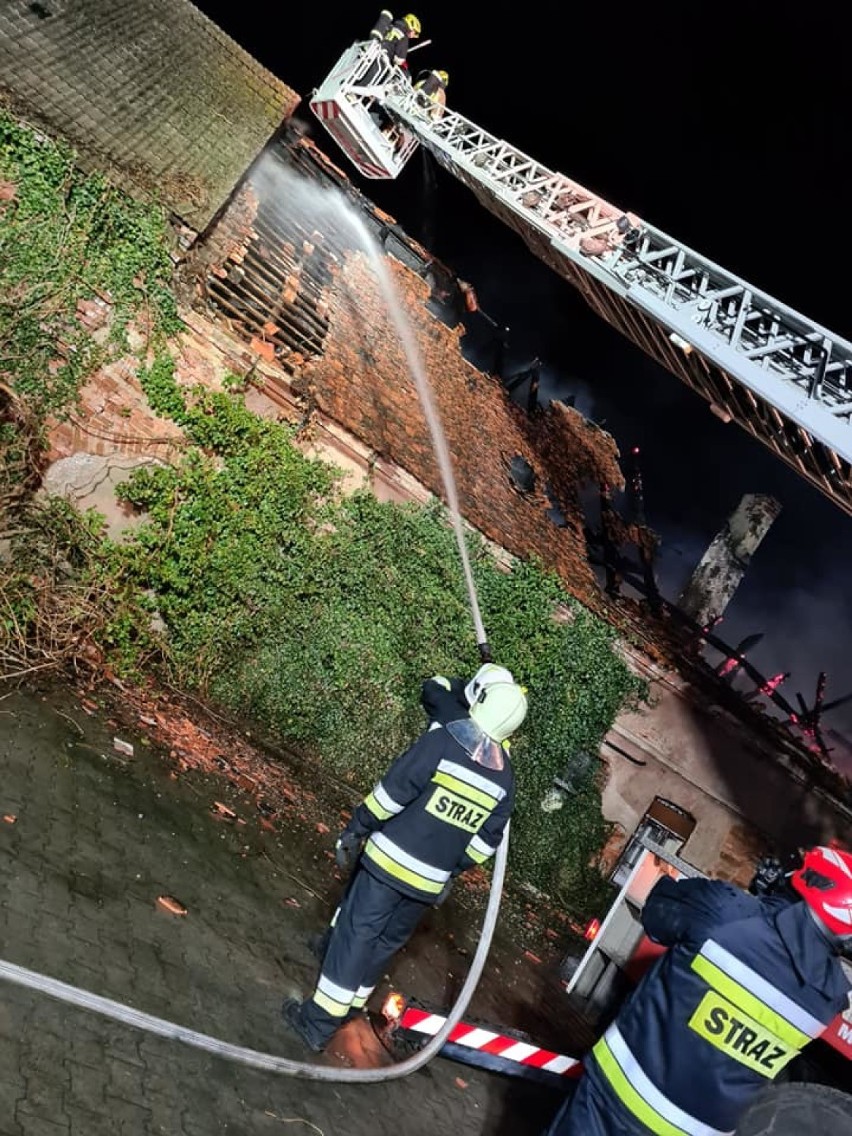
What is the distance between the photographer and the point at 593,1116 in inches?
118

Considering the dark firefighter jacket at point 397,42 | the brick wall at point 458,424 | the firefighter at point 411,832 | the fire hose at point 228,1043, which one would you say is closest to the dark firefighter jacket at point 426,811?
the firefighter at point 411,832

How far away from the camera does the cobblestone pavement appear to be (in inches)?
113

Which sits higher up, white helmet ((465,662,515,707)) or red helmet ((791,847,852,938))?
red helmet ((791,847,852,938))

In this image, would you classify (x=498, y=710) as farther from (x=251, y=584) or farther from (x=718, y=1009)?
(x=251, y=584)

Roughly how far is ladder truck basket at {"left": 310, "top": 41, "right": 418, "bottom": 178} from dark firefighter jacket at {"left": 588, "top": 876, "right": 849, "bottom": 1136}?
1347cm

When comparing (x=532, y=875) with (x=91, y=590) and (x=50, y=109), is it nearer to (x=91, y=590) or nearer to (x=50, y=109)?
(x=91, y=590)

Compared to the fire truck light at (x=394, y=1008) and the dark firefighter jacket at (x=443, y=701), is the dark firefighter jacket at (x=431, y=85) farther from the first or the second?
the fire truck light at (x=394, y=1008)

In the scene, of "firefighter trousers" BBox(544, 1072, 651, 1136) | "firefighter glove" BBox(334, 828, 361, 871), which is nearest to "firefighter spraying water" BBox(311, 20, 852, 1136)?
"firefighter trousers" BBox(544, 1072, 651, 1136)

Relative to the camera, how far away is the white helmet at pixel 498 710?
373 cm

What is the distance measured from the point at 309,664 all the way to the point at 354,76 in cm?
1004

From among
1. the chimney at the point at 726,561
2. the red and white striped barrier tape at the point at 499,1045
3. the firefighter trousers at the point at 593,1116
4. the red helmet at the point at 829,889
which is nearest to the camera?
the red helmet at the point at 829,889

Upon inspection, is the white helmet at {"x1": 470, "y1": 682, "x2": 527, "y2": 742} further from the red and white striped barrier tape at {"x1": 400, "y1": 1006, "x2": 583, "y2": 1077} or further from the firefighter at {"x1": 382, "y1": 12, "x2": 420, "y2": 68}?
the firefighter at {"x1": 382, "y1": 12, "x2": 420, "y2": 68}

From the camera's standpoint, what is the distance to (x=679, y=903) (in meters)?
3.00

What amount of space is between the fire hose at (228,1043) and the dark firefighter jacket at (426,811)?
526 mm
